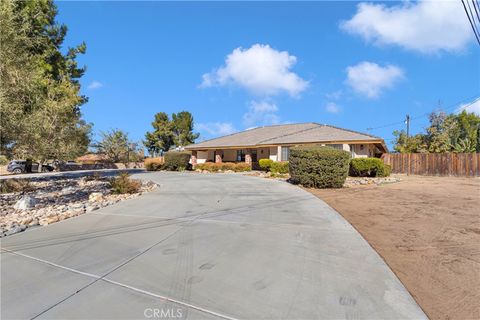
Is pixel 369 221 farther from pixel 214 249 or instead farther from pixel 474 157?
pixel 474 157

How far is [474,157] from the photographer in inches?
914

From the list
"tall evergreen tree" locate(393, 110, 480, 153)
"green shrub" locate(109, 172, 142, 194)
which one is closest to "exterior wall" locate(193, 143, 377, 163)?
"tall evergreen tree" locate(393, 110, 480, 153)

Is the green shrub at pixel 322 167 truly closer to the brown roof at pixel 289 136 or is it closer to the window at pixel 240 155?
the brown roof at pixel 289 136

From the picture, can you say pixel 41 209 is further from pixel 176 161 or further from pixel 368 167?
pixel 176 161

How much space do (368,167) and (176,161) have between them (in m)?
19.0

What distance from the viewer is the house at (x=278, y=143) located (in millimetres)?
22797

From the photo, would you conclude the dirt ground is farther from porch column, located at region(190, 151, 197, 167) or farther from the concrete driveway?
porch column, located at region(190, 151, 197, 167)

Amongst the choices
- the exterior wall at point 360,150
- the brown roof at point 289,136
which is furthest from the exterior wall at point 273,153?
the exterior wall at point 360,150

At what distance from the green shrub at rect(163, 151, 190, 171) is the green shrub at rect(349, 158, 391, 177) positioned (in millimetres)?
17456

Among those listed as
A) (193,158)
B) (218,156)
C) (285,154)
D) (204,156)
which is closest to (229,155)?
(218,156)

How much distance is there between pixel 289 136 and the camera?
27.3 meters

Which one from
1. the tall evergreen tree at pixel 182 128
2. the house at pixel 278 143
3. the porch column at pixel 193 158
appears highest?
the tall evergreen tree at pixel 182 128

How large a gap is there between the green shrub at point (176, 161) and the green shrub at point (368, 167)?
57.3 ft

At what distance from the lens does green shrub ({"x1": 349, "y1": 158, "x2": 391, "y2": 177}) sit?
792 inches
